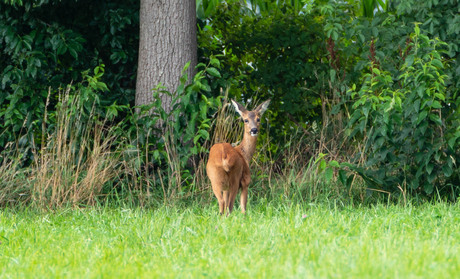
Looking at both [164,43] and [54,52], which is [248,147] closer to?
[164,43]

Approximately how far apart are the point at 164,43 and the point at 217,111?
47.1 inches

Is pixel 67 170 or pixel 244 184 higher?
pixel 244 184

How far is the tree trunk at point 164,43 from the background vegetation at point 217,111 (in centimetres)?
20

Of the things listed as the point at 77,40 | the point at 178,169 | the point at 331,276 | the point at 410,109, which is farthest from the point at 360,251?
the point at 77,40

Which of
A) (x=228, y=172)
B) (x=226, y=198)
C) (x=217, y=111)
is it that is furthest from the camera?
(x=217, y=111)

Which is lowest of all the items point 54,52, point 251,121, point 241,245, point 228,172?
point 241,245

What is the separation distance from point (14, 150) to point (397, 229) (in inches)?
215

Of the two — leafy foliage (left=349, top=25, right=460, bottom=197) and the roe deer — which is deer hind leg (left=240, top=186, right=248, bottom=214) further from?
leafy foliage (left=349, top=25, right=460, bottom=197)

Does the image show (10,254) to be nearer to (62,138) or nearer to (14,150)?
(62,138)

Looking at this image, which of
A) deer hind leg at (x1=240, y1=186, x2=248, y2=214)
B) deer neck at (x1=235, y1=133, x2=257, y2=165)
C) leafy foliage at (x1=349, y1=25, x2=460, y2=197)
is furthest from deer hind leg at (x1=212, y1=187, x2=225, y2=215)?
leafy foliage at (x1=349, y1=25, x2=460, y2=197)

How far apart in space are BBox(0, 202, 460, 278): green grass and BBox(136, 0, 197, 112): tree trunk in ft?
7.97

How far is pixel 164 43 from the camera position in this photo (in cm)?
902

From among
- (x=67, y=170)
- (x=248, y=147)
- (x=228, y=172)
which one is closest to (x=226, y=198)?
(x=228, y=172)

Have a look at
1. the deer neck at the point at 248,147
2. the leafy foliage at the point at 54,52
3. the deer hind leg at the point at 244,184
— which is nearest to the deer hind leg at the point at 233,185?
the deer hind leg at the point at 244,184
